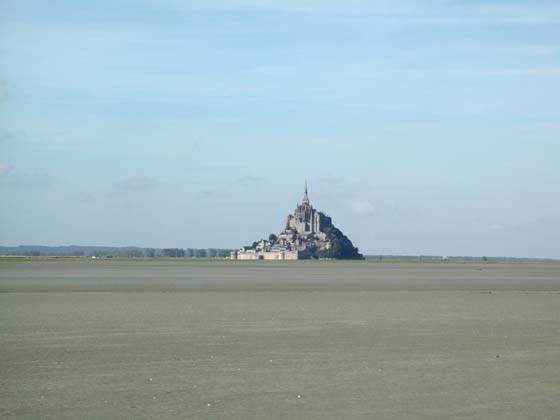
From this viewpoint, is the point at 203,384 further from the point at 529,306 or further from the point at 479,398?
the point at 529,306

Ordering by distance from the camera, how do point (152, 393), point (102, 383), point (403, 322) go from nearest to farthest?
1. point (152, 393)
2. point (102, 383)
3. point (403, 322)

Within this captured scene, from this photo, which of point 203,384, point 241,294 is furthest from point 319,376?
point 241,294

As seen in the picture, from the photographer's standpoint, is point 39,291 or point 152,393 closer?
point 152,393

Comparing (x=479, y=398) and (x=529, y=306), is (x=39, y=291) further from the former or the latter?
(x=479, y=398)

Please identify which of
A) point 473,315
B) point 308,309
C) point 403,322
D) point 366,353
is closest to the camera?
point 366,353

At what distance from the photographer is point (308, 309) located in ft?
117

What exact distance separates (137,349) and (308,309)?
14.8 m

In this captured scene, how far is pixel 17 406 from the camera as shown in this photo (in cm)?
1442

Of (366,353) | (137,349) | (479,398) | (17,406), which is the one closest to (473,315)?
(366,353)

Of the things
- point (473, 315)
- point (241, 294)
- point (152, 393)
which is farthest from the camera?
point (241, 294)

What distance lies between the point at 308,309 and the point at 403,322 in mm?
6809

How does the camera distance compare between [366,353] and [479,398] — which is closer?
[479,398]

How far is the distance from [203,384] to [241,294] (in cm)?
3100

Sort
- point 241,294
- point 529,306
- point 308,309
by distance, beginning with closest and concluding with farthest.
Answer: point 308,309 < point 529,306 < point 241,294
